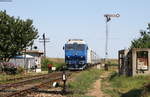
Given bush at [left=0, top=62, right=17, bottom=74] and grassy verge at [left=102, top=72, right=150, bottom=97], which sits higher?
bush at [left=0, top=62, right=17, bottom=74]

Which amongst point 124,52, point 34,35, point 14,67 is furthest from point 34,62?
point 124,52

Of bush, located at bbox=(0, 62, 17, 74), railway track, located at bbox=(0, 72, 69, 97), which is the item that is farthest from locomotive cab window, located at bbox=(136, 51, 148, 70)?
bush, located at bbox=(0, 62, 17, 74)

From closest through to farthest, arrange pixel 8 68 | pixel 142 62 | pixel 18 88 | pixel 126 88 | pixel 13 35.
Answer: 1. pixel 18 88
2. pixel 126 88
3. pixel 142 62
4. pixel 8 68
5. pixel 13 35

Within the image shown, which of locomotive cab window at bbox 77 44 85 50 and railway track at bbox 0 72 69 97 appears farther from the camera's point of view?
locomotive cab window at bbox 77 44 85 50

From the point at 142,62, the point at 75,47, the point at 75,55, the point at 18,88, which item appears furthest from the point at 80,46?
the point at 18,88

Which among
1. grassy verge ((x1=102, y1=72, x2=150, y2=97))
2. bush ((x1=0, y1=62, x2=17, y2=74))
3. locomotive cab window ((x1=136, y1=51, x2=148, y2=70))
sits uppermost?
locomotive cab window ((x1=136, y1=51, x2=148, y2=70))

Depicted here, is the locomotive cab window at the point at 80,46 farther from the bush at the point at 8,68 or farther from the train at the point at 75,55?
the bush at the point at 8,68

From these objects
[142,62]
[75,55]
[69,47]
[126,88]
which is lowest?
[126,88]

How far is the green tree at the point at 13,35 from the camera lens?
4788 cm

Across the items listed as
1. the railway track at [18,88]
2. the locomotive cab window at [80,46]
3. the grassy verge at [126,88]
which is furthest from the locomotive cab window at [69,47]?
the railway track at [18,88]

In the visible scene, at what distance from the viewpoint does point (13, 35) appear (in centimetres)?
4919

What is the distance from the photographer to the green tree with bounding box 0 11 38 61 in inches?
1885

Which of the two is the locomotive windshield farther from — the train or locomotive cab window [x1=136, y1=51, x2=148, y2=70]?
locomotive cab window [x1=136, y1=51, x2=148, y2=70]

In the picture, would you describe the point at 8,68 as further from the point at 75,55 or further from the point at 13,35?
the point at 75,55
